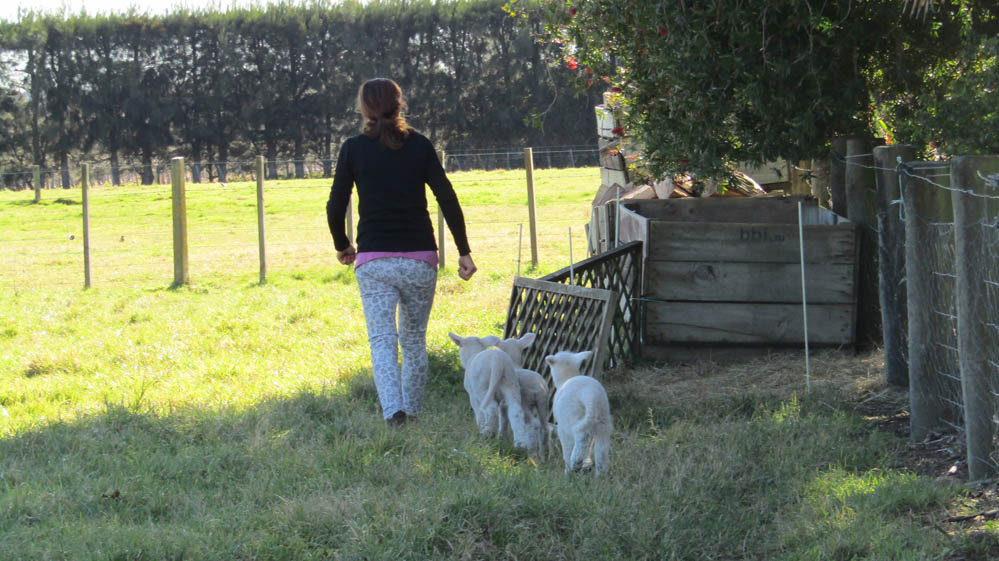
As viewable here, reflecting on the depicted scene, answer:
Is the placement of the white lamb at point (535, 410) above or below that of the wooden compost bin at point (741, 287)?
below

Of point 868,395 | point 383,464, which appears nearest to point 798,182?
point 868,395

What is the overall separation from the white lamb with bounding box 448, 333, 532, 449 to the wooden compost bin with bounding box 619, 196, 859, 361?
252cm

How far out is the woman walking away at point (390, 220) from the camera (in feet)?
18.6

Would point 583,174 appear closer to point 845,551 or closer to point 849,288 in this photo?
point 849,288

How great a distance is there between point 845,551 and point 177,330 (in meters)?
7.84

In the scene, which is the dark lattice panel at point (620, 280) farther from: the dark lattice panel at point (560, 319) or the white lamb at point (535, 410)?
the white lamb at point (535, 410)

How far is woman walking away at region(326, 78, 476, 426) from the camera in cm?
566

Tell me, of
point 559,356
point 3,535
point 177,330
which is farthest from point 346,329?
point 3,535

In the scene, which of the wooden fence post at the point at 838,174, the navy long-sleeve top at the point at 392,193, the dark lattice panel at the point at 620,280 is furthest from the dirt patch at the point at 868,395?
the navy long-sleeve top at the point at 392,193

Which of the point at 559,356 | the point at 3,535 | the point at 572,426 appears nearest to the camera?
the point at 3,535

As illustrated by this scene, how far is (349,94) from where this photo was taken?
1662 inches

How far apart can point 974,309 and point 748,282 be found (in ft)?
9.94

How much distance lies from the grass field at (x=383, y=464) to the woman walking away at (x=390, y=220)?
0.58 m

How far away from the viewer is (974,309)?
435 centimetres
